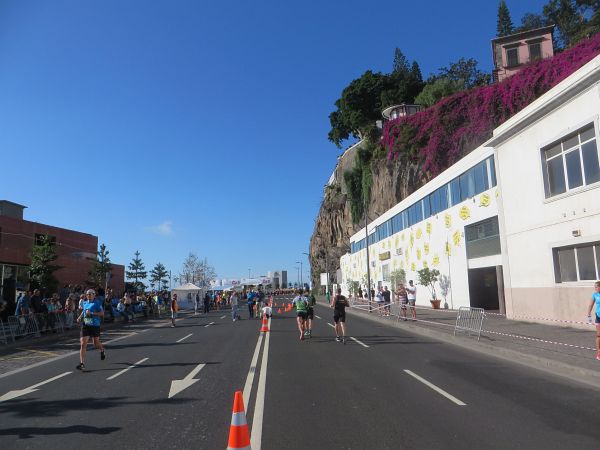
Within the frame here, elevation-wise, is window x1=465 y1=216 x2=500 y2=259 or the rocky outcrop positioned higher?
the rocky outcrop

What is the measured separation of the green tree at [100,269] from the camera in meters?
40.7

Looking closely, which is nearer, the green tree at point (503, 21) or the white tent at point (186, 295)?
the white tent at point (186, 295)

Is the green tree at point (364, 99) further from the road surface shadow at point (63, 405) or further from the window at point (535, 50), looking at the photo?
the road surface shadow at point (63, 405)

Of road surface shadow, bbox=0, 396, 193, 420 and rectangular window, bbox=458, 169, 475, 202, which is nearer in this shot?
road surface shadow, bbox=0, 396, 193, 420

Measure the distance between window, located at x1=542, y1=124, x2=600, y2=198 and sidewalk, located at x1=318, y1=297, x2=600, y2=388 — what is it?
16.4ft

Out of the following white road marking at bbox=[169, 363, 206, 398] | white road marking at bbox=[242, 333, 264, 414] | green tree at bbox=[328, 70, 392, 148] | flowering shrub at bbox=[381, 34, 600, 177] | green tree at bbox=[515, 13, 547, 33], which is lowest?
white road marking at bbox=[242, 333, 264, 414]

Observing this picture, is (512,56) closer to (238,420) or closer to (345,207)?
(345,207)

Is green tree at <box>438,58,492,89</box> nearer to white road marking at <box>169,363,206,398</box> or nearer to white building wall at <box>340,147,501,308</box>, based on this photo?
white building wall at <box>340,147,501,308</box>

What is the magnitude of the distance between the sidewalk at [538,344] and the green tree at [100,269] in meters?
32.0

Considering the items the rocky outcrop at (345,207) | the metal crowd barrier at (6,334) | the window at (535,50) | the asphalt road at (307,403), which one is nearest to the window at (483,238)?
the asphalt road at (307,403)

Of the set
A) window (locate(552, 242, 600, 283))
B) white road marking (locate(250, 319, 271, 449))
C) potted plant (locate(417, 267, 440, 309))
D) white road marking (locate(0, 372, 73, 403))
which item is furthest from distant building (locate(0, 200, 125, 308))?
window (locate(552, 242, 600, 283))

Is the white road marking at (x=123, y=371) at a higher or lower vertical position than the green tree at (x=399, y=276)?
lower

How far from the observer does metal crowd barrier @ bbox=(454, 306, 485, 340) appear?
14.0 meters

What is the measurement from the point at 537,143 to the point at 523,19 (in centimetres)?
6028
